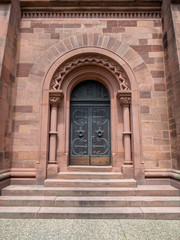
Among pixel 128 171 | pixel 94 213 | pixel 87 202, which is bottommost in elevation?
pixel 94 213

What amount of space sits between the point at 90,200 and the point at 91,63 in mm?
4489

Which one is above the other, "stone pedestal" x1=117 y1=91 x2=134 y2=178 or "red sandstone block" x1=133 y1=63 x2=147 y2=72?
"red sandstone block" x1=133 y1=63 x2=147 y2=72

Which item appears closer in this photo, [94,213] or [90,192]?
[94,213]

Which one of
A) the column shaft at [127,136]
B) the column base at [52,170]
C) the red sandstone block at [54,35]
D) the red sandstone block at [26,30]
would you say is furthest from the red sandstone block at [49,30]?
the column base at [52,170]

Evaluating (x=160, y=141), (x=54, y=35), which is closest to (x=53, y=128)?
(x=54, y=35)

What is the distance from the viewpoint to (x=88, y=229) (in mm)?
3197

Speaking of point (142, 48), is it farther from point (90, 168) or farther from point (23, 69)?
point (90, 168)

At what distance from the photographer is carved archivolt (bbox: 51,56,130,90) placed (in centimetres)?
551

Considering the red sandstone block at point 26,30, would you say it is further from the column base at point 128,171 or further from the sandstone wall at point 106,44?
the column base at point 128,171

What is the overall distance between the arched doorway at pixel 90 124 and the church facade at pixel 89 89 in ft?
0.12

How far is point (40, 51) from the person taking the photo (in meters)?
5.69

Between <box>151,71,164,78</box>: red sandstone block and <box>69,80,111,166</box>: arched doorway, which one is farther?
<box>69,80,111,166</box>: arched doorway

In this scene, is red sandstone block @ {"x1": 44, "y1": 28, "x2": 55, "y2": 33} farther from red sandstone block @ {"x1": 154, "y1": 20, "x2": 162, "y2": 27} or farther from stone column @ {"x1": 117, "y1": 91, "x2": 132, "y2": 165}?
red sandstone block @ {"x1": 154, "y1": 20, "x2": 162, "y2": 27}

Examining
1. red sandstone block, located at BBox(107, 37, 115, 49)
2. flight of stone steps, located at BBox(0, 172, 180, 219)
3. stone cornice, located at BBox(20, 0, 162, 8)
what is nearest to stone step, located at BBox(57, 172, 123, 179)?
flight of stone steps, located at BBox(0, 172, 180, 219)
